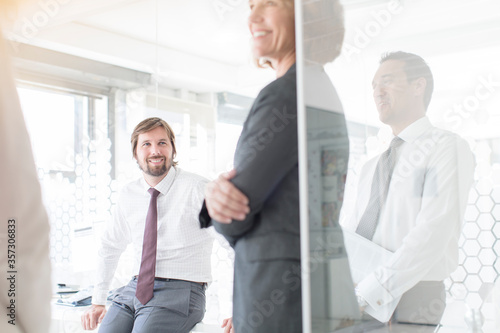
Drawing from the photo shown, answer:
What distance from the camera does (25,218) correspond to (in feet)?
3.09

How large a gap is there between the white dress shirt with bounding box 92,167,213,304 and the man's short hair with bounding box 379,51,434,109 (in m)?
1.48

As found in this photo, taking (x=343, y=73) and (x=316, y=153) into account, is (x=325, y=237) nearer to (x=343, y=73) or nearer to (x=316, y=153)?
(x=316, y=153)

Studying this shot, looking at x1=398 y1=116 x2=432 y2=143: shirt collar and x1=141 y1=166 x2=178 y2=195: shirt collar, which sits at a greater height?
x1=398 y1=116 x2=432 y2=143: shirt collar

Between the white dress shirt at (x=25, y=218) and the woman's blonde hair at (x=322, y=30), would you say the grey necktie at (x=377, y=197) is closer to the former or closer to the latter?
the woman's blonde hair at (x=322, y=30)

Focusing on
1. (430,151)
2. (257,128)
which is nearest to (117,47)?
(257,128)

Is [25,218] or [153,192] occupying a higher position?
[153,192]

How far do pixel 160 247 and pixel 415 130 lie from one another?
1.63 m

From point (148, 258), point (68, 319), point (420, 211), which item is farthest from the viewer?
point (68, 319)

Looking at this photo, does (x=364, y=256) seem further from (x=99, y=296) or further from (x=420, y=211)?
(x=99, y=296)

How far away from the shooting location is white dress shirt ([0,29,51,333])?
89 centimetres

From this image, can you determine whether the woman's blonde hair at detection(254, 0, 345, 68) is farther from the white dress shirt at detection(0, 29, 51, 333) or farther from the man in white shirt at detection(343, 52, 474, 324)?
the white dress shirt at detection(0, 29, 51, 333)

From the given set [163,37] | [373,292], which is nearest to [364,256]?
[373,292]

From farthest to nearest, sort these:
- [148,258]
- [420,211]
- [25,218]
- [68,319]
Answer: [68,319] < [148,258] < [420,211] < [25,218]

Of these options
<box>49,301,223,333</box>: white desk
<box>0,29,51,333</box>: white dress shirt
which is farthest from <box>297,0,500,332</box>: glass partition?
<box>49,301,223,333</box>: white desk
